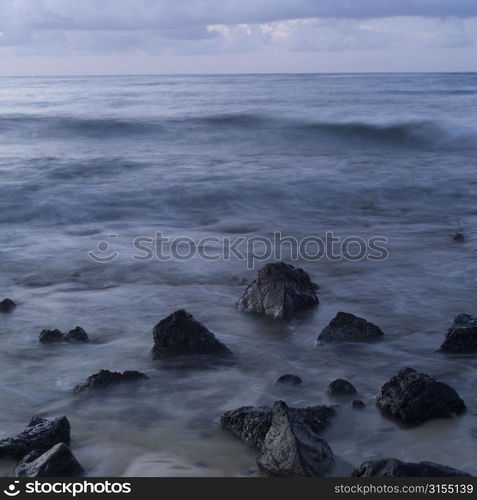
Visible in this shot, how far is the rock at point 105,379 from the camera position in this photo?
588cm

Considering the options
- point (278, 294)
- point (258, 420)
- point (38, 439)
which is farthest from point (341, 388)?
point (38, 439)

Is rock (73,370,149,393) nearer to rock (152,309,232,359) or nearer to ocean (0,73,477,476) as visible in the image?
ocean (0,73,477,476)

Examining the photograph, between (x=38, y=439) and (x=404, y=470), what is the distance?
91.6 inches

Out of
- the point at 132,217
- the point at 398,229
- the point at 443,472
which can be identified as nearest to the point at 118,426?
the point at 443,472

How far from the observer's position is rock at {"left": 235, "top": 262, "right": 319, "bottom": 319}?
7.61m

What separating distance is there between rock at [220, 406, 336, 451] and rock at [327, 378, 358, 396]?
335 millimetres

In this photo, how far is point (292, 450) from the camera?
446cm

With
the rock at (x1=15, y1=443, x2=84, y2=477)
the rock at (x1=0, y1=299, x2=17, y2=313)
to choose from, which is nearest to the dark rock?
the rock at (x1=0, y1=299, x2=17, y2=313)

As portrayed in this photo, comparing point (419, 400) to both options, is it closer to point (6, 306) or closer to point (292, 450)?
point (292, 450)

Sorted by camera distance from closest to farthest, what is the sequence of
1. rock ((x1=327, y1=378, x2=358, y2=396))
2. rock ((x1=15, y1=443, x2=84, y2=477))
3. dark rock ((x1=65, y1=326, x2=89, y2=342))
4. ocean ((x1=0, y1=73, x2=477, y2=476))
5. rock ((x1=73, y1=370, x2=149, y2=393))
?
rock ((x1=15, y1=443, x2=84, y2=477)), ocean ((x1=0, y1=73, x2=477, y2=476)), rock ((x1=327, y1=378, x2=358, y2=396)), rock ((x1=73, y1=370, x2=149, y2=393)), dark rock ((x1=65, y1=326, x2=89, y2=342))

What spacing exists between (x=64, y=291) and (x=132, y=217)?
5.23 metres

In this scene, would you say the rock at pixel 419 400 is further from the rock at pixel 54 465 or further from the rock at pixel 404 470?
the rock at pixel 54 465

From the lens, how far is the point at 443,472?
164 inches

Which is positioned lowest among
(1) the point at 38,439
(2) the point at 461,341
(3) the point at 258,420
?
(1) the point at 38,439
